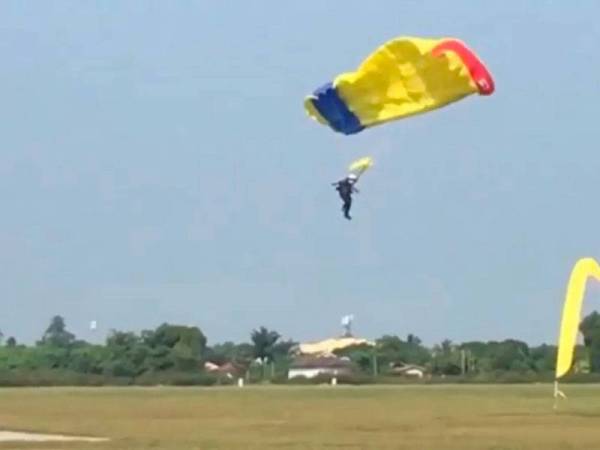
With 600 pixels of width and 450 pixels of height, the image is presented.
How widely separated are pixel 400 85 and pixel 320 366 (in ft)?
338

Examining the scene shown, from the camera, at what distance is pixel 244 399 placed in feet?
205

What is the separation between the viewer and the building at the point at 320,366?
124375 mm

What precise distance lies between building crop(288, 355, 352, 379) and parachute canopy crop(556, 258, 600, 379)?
259ft

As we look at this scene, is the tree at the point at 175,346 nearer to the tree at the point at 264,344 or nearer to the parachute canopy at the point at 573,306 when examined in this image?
the tree at the point at 264,344

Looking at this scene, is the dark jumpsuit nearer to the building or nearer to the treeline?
the treeline

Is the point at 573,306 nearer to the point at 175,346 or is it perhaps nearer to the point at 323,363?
the point at 175,346

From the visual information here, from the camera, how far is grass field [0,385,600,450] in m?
32.8

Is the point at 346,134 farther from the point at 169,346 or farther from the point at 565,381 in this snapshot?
the point at 169,346

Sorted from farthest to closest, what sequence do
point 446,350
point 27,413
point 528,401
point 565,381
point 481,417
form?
point 446,350 → point 565,381 → point 528,401 → point 27,413 → point 481,417

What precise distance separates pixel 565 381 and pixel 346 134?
59.4 m

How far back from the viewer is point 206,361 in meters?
132

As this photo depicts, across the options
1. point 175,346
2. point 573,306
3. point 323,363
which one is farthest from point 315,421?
point 323,363

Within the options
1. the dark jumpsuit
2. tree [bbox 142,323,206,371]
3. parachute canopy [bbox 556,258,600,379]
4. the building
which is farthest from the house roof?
the dark jumpsuit

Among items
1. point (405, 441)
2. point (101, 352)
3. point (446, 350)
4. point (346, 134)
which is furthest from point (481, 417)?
point (446, 350)
